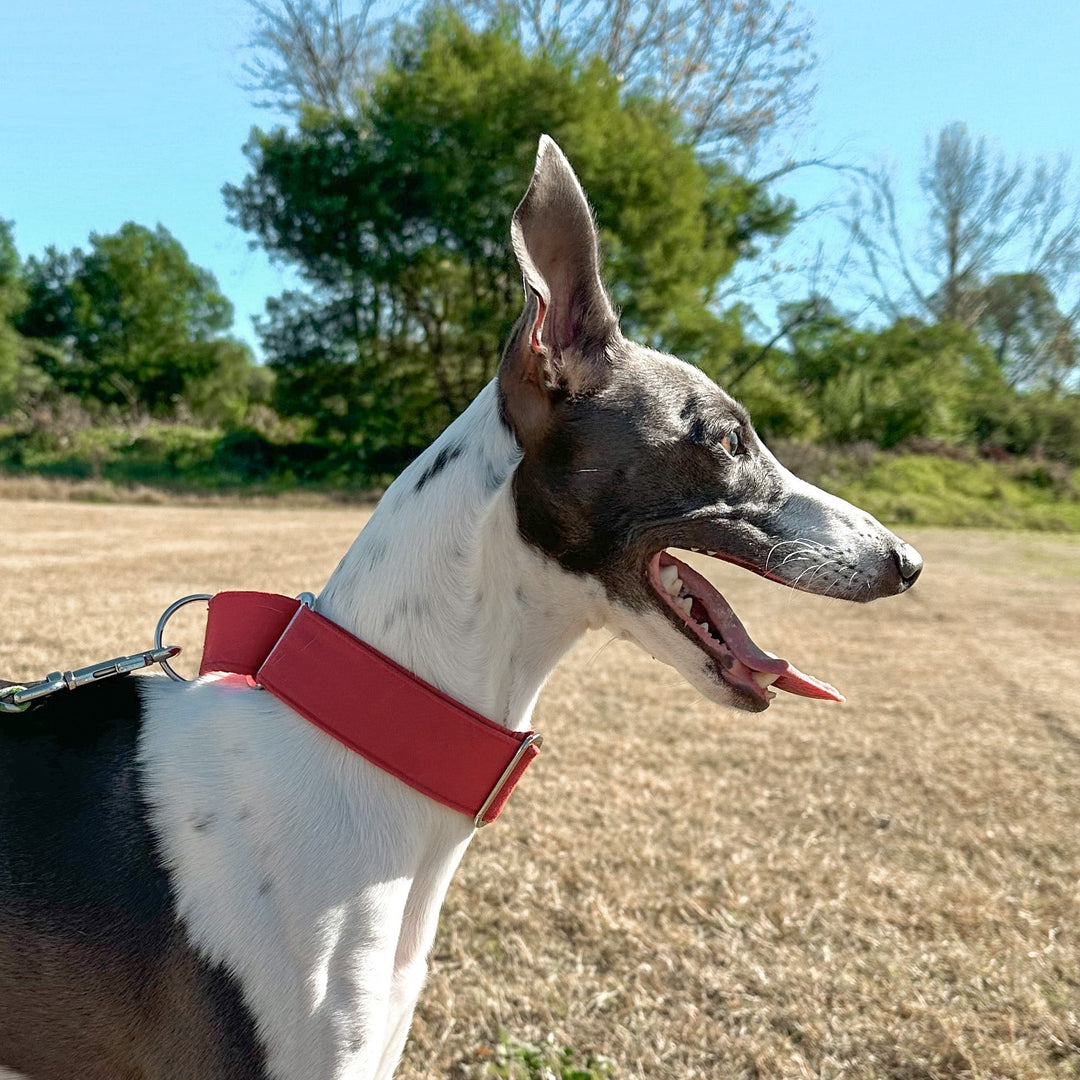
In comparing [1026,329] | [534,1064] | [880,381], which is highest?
[1026,329]

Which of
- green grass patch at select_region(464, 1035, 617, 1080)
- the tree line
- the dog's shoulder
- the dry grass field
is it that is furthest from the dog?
the tree line

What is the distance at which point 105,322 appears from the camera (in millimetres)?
33406

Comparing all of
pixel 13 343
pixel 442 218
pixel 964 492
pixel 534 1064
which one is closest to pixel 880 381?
pixel 964 492

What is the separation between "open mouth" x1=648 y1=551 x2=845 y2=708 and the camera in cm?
146

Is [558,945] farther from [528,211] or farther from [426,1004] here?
[528,211]

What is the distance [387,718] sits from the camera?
1.31 metres

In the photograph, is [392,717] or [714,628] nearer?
[392,717]

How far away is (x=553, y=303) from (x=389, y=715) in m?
0.71

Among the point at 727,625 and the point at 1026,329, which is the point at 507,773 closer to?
the point at 727,625

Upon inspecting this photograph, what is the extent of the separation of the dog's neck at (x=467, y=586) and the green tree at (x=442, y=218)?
17.8 m

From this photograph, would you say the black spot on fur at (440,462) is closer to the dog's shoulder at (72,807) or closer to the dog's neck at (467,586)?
the dog's neck at (467,586)

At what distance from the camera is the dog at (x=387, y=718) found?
3.98 feet

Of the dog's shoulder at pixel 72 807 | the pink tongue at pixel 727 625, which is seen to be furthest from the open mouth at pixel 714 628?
the dog's shoulder at pixel 72 807

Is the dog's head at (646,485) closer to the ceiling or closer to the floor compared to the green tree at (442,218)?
closer to the floor
